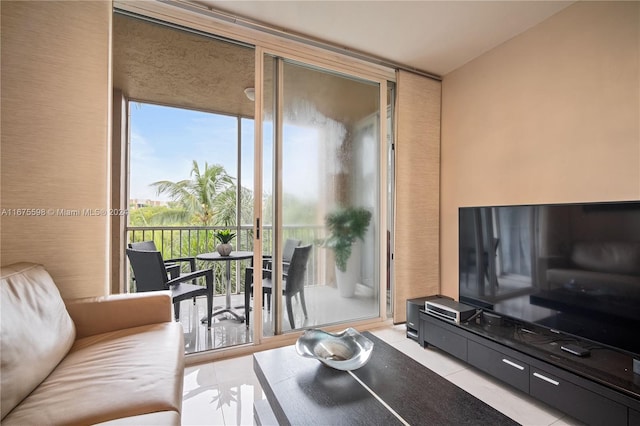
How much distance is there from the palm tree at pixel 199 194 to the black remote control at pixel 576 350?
3846 millimetres

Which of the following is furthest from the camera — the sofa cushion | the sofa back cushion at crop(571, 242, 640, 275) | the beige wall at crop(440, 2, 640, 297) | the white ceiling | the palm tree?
the palm tree

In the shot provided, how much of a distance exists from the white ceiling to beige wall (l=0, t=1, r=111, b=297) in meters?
0.90

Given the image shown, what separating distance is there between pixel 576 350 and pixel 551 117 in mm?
1636

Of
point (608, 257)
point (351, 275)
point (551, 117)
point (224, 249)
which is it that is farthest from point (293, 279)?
point (551, 117)

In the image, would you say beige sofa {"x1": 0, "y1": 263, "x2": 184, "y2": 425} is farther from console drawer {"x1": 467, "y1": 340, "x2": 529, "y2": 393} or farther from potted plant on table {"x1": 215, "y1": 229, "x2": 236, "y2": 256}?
console drawer {"x1": 467, "y1": 340, "x2": 529, "y2": 393}

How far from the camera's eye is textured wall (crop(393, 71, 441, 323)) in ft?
9.61

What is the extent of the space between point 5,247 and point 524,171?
142 inches

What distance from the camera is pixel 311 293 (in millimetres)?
2643

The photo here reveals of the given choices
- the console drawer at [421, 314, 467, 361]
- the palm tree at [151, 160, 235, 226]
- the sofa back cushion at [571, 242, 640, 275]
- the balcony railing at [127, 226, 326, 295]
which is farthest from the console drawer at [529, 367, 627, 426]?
the palm tree at [151, 160, 235, 226]

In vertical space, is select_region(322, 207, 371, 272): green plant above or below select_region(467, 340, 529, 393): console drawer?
above

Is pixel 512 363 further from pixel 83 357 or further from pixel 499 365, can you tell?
pixel 83 357

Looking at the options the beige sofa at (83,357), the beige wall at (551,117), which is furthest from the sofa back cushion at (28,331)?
the beige wall at (551,117)

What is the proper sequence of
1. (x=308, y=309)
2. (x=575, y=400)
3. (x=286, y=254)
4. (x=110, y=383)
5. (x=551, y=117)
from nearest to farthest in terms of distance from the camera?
(x=110, y=383) < (x=575, y=400) < (x=551, y=117) < (x=286, y=254) < (x=308, y=309)

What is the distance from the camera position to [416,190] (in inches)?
118
